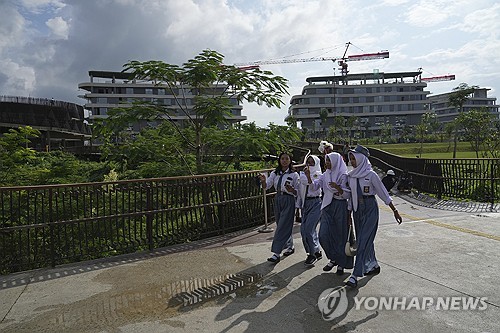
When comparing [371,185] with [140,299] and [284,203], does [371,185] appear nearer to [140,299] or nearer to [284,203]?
[284,203]

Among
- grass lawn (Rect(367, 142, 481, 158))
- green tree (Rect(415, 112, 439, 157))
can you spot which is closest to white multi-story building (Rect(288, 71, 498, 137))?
green tree (Rect(415, 112, 439, 157))

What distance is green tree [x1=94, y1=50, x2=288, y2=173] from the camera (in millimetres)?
9148

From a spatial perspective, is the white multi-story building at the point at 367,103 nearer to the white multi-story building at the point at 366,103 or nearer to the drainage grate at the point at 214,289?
the white multi-story building at the point at 366,103

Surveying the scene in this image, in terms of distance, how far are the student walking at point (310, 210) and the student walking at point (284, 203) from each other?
140 mm

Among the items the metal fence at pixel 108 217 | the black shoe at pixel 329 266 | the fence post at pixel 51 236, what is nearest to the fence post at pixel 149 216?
the metal fence at pixel 108 217

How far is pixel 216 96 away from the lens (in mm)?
10055

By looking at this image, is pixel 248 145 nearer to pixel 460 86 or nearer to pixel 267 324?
pixel 267 324

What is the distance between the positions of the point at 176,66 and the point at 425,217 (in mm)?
6896

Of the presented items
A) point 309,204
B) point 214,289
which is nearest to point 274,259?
point 309,204

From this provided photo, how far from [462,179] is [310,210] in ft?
23.5

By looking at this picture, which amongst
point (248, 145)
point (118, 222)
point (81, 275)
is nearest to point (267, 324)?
point (81, 275)

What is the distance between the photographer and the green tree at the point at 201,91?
9.15 metres

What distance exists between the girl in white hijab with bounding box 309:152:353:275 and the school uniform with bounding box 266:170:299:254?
699mm

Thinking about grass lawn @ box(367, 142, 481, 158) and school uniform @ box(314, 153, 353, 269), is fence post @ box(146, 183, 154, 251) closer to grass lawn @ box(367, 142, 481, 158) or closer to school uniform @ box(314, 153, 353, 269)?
school uniform @ box(314, 153, 353, 269)
